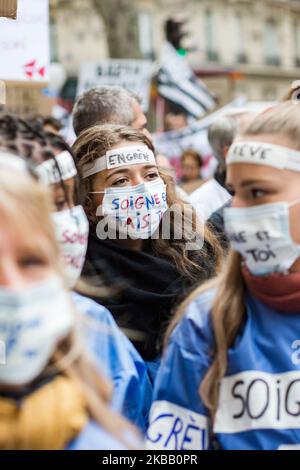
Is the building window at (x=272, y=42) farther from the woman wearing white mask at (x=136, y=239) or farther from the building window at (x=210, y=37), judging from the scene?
the woman wearing white mask at (x=136, y=239)

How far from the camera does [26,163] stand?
210 centimetres

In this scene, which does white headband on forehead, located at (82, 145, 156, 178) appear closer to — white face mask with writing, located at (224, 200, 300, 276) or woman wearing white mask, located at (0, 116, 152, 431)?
woman wearing white mask, located at (0, 116, 152, 431)

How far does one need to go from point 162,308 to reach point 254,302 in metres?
1.03

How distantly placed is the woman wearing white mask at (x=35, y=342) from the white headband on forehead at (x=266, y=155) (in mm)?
761

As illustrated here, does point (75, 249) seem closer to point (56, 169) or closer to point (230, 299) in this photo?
point (56, 169)

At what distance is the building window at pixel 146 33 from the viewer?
43438 mm

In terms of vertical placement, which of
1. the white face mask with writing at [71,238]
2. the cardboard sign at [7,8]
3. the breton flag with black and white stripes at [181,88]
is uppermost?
the cardboard sign at [7,8]

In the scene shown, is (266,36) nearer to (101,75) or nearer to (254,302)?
(101,75)

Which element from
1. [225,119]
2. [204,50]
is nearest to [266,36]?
[204,50]

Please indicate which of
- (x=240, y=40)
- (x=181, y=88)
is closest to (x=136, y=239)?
(x=181, y=88)

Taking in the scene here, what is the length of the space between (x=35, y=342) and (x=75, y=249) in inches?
27.8

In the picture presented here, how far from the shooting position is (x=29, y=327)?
72.4 inches

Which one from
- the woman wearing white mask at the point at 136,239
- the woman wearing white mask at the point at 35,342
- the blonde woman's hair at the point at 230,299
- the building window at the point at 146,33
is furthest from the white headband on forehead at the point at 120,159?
the building window at the point at 146,33

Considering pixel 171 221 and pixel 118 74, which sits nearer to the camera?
pixel 171 221
